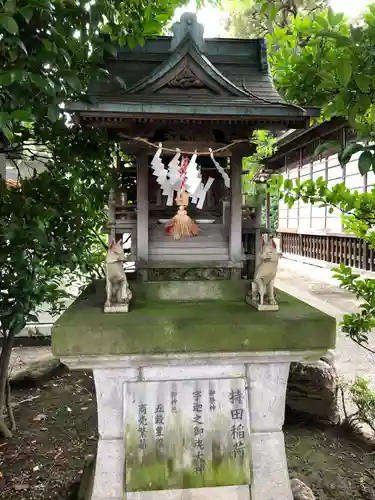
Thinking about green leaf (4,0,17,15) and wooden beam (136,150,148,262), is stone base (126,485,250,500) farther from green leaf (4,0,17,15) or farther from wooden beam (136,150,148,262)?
green leaf (4,0,17,15)

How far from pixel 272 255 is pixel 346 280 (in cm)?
87

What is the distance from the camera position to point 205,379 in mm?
2926

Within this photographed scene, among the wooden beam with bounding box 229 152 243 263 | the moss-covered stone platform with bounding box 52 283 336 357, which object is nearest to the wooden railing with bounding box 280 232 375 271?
the wooden beam with bounding box 229 152 243 263

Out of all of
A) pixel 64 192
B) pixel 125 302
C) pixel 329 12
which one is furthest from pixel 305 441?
pixel 329 12

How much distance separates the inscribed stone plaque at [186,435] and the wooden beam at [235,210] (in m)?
1.25

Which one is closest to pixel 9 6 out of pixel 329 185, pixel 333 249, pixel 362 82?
pixel 362 82

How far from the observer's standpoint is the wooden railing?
9962 millimetres

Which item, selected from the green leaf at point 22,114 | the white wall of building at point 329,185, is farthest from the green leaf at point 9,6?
the white wall of building at point 329,185

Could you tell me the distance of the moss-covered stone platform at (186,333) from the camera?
2.71 metres

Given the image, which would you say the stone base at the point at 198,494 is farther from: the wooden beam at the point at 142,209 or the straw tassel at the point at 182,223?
the straw tassel at the point at 182,223

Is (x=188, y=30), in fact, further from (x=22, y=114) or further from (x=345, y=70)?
(x=345, y=70)

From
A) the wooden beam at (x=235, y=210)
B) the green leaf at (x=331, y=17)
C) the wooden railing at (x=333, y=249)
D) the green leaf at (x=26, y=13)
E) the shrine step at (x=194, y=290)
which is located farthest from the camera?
the wooden railing at (x=333, y=249)

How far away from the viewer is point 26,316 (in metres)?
3.14

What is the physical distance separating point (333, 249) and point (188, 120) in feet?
33.7
